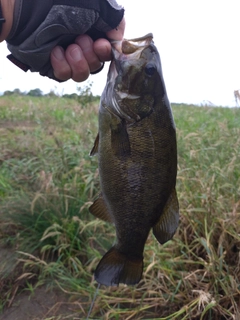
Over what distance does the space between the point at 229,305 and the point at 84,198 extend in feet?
4.65

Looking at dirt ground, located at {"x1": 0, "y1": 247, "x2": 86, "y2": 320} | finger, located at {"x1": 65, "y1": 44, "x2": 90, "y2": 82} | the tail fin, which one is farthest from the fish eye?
dirt ground, located at {"x1": 0, "y1": 247, "x2": 86, "y2": 320}

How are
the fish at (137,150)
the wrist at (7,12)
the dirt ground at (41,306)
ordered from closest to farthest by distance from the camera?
1. the fish at (137,150)
2. the wrist at (7,12)
3. the dirt ground at (41,306)

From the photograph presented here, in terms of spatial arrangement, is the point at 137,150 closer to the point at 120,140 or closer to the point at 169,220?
the point at 120,140

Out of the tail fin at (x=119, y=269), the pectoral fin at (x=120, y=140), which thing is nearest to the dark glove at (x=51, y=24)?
the pectoral fin at (x=120, y=140)

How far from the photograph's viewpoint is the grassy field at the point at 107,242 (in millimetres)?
2385

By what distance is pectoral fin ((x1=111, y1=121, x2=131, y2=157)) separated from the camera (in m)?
1.52

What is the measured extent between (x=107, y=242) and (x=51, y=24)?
1.85 m

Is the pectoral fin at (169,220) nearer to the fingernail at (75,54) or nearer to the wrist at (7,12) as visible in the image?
the fingernail at (75,54)

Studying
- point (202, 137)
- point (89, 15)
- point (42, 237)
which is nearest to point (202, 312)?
point (42, 237)

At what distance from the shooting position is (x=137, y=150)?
59.6 inches

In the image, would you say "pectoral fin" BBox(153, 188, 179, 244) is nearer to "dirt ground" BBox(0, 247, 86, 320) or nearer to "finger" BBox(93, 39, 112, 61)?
"finger" BBox(93, 39, 112, 61)

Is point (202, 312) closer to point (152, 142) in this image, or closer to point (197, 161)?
point (152, 142)

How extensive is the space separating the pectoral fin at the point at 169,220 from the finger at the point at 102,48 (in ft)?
2.04

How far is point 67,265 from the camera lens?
2.99 meters
